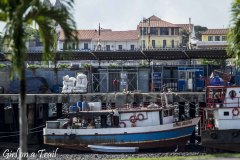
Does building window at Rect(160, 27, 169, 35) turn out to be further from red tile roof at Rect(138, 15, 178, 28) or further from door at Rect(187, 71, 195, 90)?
door at Rect(187, 71, 195, 90)

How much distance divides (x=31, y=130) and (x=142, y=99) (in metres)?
7.75

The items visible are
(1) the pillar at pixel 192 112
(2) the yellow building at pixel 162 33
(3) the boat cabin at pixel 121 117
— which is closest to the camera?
(3) the boat cabin at pixel 121 117

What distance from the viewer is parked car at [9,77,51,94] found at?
45231 mm

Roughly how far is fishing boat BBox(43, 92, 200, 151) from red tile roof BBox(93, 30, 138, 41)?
247 feet

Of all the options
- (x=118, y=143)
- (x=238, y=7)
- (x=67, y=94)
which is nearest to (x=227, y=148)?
(x=118, y=143)

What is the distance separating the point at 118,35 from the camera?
11331 centimetres

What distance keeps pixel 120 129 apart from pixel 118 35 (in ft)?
259

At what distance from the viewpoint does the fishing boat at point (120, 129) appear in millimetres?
35125

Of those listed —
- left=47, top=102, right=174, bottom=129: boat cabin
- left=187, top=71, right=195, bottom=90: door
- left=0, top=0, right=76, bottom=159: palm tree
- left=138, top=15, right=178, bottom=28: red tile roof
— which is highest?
left=138, top=15, right=178, bottom=28: red tile roof

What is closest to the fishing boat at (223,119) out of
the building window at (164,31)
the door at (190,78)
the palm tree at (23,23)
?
the door at (190,78)

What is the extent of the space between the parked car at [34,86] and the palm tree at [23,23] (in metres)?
32.2

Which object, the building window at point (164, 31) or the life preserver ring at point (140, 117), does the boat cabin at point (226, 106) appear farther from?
the building window at point (164, 31)

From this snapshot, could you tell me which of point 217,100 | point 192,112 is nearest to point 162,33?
point 192,112

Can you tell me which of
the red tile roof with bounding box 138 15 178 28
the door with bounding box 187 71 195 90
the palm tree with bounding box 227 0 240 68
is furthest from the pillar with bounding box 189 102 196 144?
the red tile roof with bounding box 138 15 178 28
